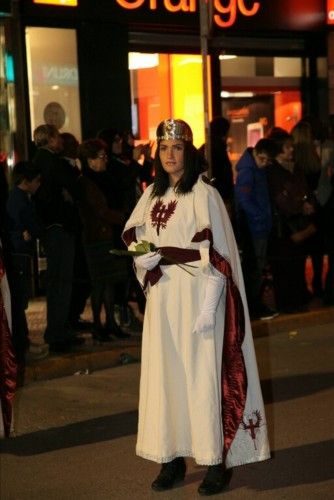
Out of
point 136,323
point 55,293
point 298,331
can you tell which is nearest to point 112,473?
point 55,293

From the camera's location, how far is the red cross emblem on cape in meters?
6.34

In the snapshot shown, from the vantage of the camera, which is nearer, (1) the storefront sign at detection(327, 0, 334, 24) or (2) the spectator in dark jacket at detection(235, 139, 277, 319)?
(2) the spectator in dark jacket at detection(235, 139, 277, 319)

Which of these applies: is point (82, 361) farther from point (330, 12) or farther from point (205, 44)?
point (330, 12)

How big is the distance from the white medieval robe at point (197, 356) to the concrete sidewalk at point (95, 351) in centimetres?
361

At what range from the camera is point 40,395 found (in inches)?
365

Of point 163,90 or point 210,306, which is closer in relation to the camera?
point 210,306

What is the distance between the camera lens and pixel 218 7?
52.4ft

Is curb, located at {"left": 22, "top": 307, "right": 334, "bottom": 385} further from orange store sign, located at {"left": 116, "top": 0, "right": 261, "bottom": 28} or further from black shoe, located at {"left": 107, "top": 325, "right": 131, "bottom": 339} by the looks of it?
orange store sign, located at {"left": 116, "top": 0, "right": 261, "bottom": 28}

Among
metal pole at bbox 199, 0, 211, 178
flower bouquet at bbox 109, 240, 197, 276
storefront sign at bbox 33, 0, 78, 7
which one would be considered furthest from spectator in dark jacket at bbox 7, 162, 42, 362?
storefront sign at bbox 33, 0, 78, 7

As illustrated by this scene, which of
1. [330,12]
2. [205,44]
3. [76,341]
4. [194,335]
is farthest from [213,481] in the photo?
[330,12]

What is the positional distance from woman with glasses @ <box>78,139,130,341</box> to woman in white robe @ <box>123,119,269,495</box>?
392 centimetres

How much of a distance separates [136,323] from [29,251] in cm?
164

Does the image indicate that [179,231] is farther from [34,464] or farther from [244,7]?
[244,7]

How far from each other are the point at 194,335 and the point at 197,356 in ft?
0.38
